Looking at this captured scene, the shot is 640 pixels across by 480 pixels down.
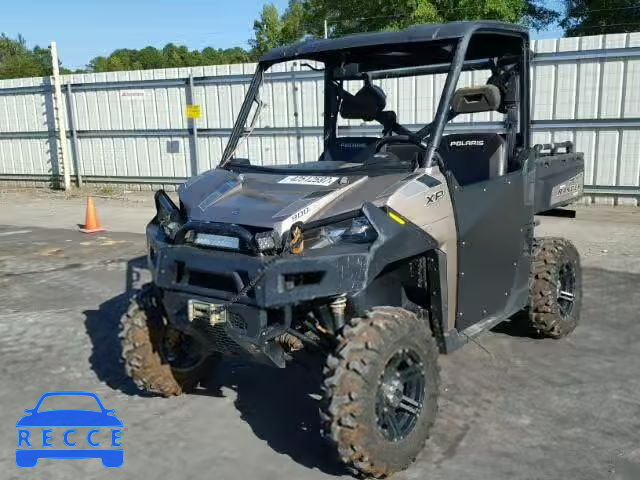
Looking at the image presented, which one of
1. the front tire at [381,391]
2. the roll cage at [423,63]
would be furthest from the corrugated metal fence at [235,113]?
the front tire at [381,391]

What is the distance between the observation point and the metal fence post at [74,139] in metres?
16.5

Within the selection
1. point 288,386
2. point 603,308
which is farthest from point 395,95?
point 288,386

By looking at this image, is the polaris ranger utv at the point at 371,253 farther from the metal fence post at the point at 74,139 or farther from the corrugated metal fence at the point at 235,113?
the metal fence post at the point at 74,139

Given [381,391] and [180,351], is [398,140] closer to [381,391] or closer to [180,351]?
[381,391]

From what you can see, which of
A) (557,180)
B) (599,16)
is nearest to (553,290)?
(557,180)

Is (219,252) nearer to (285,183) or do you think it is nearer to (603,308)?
(285,183)

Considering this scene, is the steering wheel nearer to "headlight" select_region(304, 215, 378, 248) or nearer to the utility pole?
"headlight" select_region(304, 215, 378, 248)

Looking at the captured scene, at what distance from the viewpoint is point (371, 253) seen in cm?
333

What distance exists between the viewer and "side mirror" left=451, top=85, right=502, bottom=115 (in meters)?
3.94

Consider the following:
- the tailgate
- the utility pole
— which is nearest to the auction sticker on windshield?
the tailgate

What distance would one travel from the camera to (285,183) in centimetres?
400

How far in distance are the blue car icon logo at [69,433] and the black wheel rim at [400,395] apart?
150cm

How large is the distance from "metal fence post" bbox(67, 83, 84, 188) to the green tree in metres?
15.1

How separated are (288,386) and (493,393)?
1391 mm
